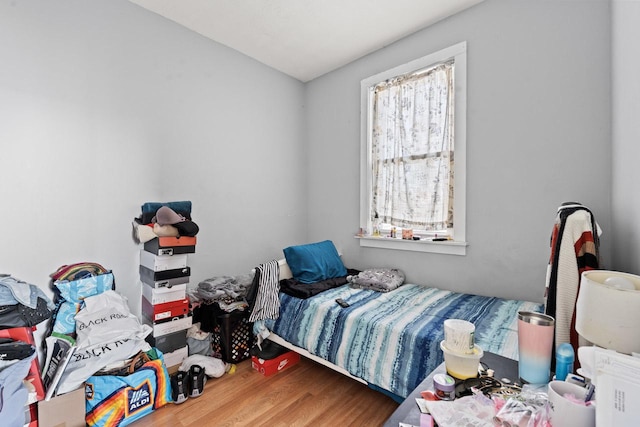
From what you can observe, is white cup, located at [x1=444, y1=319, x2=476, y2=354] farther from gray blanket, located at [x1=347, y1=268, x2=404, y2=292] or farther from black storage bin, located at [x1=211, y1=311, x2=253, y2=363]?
black storage bin, located at [x1=211, y1=311, x2=253, y2=363]

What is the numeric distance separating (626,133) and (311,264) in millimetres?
2192

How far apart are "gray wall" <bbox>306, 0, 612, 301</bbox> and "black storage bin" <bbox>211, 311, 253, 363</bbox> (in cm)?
155

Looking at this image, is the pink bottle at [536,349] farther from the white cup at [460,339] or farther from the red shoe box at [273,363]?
the red shoe box at [273,363]

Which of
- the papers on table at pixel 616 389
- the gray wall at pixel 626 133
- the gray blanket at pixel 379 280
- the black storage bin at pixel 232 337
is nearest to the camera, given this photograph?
the papers on table at pixel 616 389

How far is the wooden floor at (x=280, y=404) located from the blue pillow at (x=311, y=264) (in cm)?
78

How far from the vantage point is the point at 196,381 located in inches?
78.4

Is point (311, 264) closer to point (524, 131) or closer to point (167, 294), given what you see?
point (167, 294)

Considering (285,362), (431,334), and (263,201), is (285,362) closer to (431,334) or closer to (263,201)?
(431,334)

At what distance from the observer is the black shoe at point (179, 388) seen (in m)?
1.90

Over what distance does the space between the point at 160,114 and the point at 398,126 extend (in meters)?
2.15

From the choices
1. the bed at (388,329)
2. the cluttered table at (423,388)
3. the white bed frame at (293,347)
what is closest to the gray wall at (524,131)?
the bed at (388,329)

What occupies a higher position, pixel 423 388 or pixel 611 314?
pixel 611 314

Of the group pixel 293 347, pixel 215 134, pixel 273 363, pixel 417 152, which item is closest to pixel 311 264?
pixel 293 347

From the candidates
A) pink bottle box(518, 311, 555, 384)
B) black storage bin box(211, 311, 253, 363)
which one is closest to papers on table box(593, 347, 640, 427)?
pink bottle box(518, 311, 555, 384)
